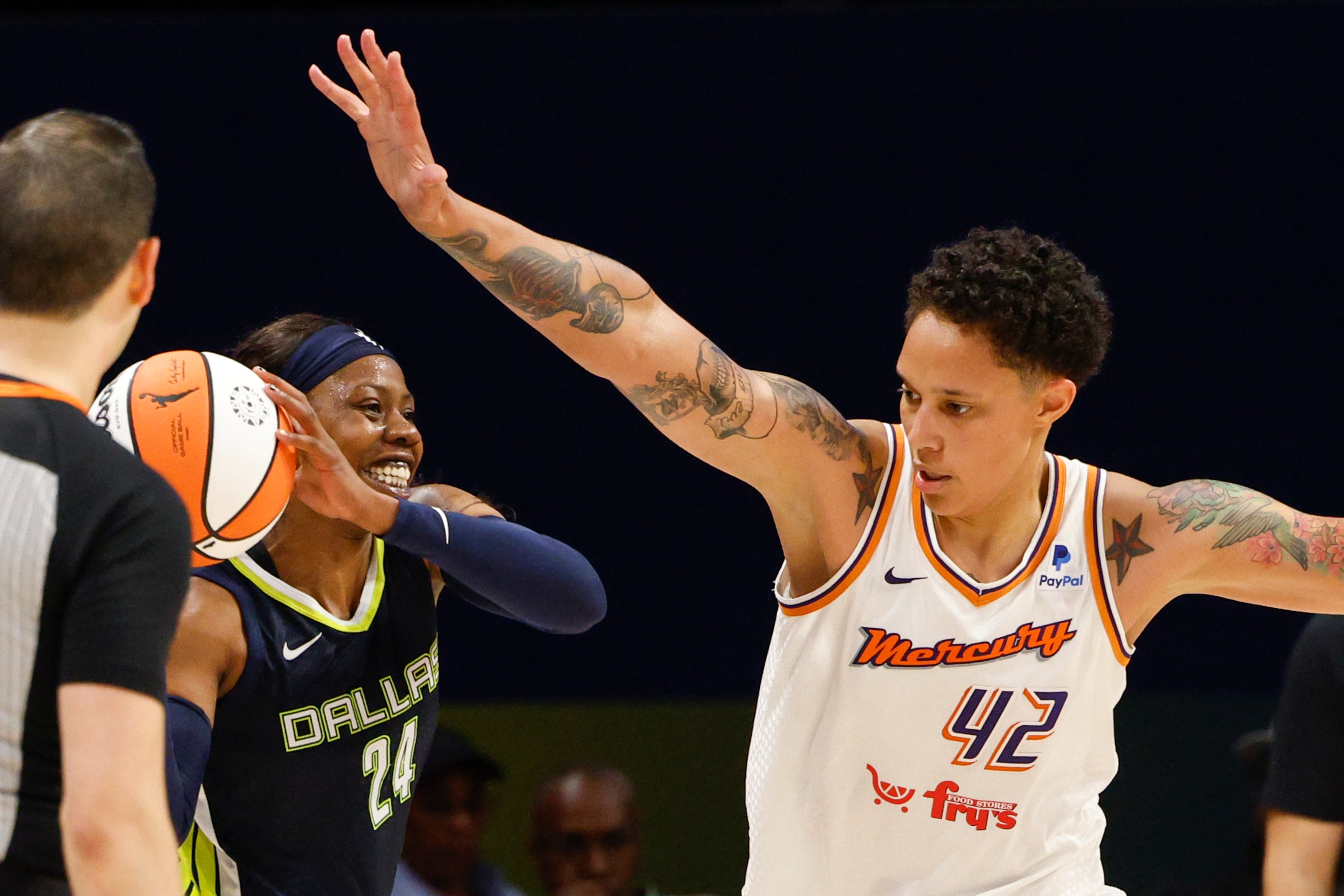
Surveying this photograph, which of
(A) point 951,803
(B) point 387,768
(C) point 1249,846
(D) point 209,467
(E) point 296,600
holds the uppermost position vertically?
(D) point 209,467

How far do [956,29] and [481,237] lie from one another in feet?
9.40

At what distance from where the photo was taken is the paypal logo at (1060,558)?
115 inches

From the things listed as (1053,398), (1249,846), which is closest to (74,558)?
(1053,398)

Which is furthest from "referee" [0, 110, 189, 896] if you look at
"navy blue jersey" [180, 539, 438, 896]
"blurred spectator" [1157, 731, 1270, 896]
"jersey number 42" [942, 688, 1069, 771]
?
"blurred spectator" [1157, 731, 1270, 896]

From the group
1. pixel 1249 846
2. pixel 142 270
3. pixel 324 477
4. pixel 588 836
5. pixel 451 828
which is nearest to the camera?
pixel 142 270

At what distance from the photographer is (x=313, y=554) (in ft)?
9.09

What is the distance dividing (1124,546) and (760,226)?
7.25 ft

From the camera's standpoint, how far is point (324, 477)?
251 cm

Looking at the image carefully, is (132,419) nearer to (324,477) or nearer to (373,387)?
(324,477)

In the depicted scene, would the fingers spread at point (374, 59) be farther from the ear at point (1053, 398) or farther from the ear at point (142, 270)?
the ear at point (1053, 398)

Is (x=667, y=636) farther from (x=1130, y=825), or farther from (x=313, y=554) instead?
(x=313, y=554)

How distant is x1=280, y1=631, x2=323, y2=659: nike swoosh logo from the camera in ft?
8.64

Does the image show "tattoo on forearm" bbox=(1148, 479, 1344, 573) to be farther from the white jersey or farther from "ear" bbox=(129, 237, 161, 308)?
"ear" bbox=(129, 237, 161, 308)

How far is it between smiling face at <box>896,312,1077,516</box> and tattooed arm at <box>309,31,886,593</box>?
0.11 metres
